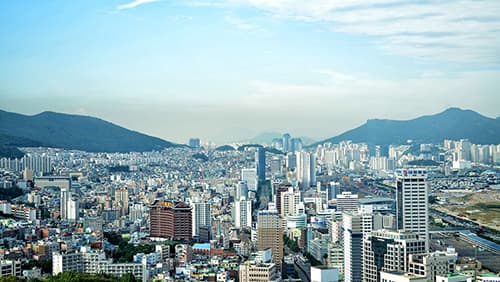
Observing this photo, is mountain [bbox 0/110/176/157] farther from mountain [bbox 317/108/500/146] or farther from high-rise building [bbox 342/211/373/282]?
high-rise building [bbox 342/211/373/282]

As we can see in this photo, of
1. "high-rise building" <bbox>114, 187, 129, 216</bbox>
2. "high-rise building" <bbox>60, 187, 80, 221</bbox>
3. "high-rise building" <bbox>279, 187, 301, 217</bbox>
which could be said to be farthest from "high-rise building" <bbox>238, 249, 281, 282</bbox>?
"high-rise building" <bbox>279, 187, 301, 217</bbox>

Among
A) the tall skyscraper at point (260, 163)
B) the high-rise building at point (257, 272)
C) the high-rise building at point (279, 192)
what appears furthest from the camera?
the tall skyscraper at point (260, 163)

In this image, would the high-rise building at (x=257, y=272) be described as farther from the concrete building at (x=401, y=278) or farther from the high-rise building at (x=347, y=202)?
the high-rise building at (x=347, y=202)

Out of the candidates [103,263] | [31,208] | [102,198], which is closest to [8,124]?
[102,198]

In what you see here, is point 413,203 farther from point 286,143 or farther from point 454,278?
point 286,143

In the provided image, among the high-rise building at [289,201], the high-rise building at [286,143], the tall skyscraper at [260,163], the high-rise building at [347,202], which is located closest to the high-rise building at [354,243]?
the high-rise building at [347,202]
